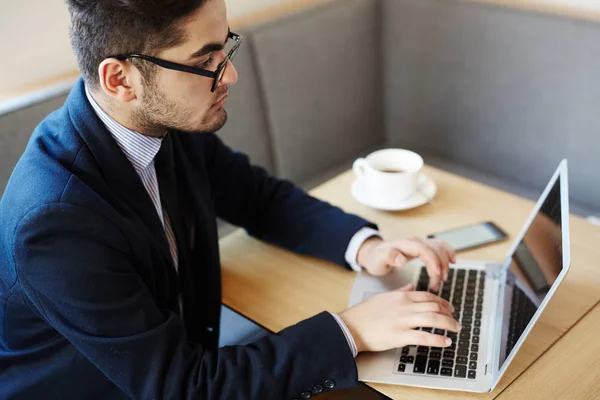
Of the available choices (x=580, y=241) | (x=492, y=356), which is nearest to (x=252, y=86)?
(x=580, y=241)

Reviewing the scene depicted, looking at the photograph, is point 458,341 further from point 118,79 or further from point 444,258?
point 118,79

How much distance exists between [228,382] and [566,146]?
1292 mm

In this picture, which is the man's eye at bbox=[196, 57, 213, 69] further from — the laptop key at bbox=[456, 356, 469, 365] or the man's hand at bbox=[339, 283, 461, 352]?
the laptop key at bbox=[456, 356, 469, 365]

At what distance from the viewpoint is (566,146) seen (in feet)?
6.05

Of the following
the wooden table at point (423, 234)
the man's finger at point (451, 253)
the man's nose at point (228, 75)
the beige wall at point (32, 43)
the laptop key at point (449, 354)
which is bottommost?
the wooden table at point (423, 234)

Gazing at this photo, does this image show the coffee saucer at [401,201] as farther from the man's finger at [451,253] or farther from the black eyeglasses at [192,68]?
the black eyeglasses at [192,68]

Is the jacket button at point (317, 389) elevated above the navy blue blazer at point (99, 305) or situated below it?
below

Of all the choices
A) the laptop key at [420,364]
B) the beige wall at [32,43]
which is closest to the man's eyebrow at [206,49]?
the laptop key at [420,364]

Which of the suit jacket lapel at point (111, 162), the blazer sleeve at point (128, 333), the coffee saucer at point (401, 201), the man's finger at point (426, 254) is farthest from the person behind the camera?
the coffee saucer at point (401, 201)

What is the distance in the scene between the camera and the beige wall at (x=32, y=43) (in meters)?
1.53

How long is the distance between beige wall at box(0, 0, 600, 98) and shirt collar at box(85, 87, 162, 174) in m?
0.64

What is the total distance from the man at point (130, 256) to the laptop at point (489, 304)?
0.03 meters

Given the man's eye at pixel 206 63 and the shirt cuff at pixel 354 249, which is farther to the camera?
the shirt cuff at pixel 354 249

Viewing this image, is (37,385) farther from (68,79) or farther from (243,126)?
(243,126)
